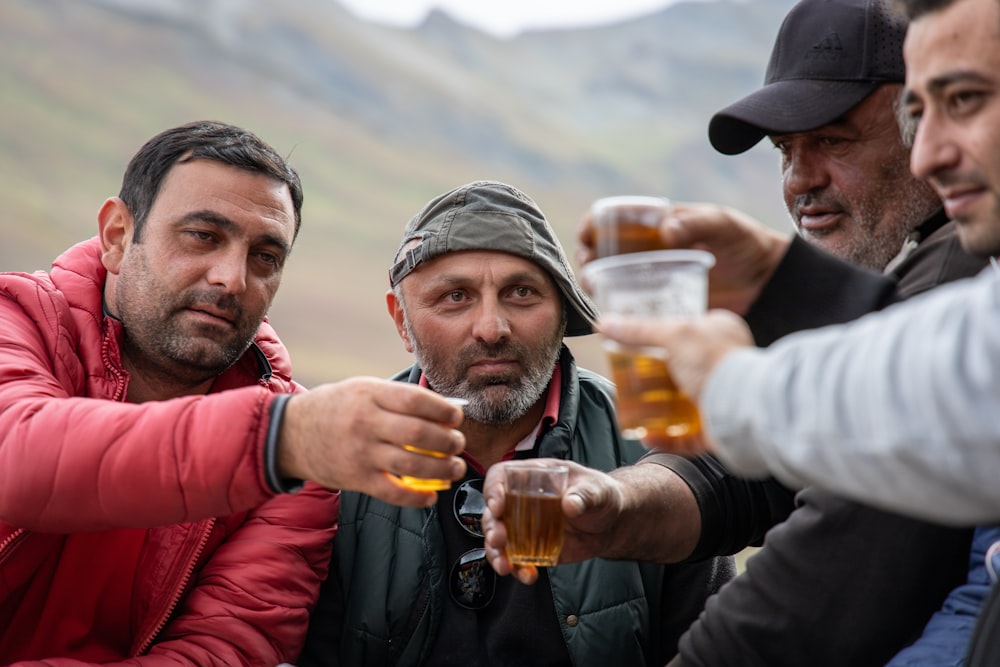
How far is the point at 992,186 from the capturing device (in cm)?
169

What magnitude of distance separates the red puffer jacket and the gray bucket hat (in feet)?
1.96

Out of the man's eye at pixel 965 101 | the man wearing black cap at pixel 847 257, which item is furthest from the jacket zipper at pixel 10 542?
the man's eye at pixel 965 101

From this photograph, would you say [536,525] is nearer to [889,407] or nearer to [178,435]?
[178,435]

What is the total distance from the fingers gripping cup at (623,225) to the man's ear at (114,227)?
1.88 metres

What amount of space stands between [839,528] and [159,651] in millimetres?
1772

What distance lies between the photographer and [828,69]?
3.10 metres

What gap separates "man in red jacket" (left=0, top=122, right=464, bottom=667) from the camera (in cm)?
206

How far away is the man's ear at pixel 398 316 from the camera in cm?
356

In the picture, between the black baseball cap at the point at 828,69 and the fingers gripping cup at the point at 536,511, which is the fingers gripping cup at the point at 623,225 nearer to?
the fingers gripping cup at the point at 536,511

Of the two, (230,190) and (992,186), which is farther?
(230,190)

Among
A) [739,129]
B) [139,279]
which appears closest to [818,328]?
[739,129]

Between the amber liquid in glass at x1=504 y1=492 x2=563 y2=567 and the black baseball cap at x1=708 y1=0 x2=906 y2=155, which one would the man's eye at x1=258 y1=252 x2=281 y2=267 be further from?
the black baseball cap at x1=708 y1=0 x2=906 y2=155

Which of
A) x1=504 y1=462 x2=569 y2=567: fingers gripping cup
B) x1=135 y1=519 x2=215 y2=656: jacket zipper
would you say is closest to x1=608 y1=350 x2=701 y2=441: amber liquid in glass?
x1=504 y1=462 x2=569 y2=567: fingers gripping cup

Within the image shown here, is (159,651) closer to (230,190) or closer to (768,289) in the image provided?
(230,190)
